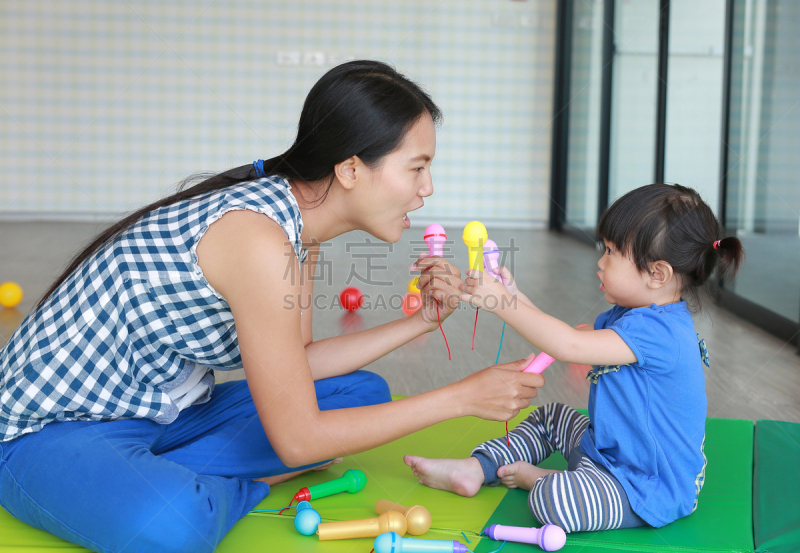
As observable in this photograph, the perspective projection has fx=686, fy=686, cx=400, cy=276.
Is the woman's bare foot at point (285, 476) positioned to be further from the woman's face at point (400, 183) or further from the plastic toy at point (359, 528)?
the woman's face at point (400, 183)

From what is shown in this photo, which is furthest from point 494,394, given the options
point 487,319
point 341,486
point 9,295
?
point 9,295

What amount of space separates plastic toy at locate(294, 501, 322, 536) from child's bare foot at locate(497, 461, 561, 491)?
1.08 ft

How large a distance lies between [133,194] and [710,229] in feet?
15.6

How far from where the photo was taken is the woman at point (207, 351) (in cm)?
94

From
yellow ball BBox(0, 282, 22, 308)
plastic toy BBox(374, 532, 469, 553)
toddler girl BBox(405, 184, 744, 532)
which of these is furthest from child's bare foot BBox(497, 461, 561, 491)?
yellow ball BBox(0, 282, 22, 308)

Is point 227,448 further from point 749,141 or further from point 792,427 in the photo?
point 749,141

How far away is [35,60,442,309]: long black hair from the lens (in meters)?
1.02

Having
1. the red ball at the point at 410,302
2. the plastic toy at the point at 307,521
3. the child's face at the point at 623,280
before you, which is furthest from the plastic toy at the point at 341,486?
the red ball at the point at 410,302

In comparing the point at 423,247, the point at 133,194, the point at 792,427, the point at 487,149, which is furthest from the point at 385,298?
the point at 133,194

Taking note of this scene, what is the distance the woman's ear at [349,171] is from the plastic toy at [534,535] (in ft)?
1.86

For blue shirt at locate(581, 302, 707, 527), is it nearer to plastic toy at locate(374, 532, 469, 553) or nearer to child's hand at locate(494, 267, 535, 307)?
child's hand at locate(494, 267, 535, 307)

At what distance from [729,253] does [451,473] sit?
1.86 ft

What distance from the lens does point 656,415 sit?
1054 mm

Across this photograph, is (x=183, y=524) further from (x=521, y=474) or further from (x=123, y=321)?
(x=521, y=474)
